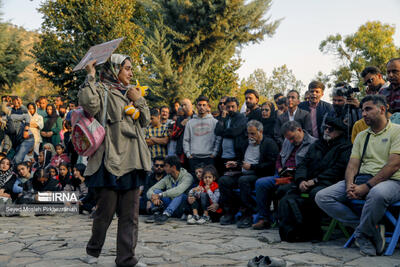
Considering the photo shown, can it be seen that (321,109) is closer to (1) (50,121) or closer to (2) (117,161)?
(2) (117,161)

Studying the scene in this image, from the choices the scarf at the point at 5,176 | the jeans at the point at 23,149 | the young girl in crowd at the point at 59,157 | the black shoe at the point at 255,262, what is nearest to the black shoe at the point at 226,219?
the black shoe at the point at 255,262

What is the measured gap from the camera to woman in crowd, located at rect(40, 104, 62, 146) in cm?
1080

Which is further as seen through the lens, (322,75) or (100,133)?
(322,75)

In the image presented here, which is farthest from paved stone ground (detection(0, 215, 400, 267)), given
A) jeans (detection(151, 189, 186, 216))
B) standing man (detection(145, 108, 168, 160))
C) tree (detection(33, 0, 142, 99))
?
tree (detection(33, 0, 142, 99))

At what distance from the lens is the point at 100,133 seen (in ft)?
11.4

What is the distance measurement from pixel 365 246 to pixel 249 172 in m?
2.68

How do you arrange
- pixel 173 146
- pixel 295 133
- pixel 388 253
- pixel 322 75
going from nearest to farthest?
pixel 388 253 < pixel 295 133 < pixel 173 146 < pixel 322 75

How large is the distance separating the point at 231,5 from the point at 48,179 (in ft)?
52.9

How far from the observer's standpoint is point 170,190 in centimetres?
734

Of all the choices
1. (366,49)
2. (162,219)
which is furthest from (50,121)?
(366,49)

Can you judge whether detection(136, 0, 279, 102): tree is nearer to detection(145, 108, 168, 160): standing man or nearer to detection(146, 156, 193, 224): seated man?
detection(145, 108, 168, 160): standing man

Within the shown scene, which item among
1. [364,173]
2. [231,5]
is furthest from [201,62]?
[364,173]

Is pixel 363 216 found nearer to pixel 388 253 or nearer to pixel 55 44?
pixel 388 253

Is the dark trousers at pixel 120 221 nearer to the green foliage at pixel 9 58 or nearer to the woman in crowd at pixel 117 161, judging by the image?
the woman in crowd at pixel 117 161
